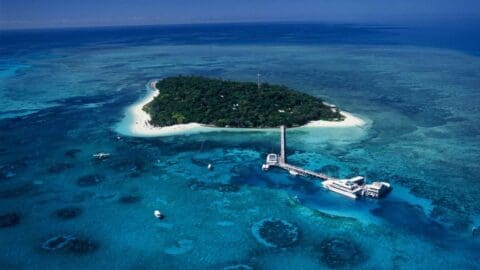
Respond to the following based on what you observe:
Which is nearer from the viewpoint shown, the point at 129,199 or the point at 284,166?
the point at 129,199

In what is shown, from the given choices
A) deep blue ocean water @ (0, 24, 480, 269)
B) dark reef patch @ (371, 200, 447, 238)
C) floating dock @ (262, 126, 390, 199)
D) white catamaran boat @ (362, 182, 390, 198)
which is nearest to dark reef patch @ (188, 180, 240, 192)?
deep blue ocean water @ (0, 24, 480, 269)

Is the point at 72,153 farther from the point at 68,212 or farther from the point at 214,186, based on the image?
the point at 214,186

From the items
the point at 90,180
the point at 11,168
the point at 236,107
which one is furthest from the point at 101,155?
the point at 236,107

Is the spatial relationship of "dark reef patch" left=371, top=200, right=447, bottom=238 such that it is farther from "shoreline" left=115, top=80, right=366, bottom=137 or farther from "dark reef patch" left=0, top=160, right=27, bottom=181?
"dark reef patch" left=0, top=160, right=27, bottom=181

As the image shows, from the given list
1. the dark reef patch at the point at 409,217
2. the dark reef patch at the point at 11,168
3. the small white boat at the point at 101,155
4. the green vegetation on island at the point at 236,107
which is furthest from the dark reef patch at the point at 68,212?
the dark reef patch at the point at 409,217

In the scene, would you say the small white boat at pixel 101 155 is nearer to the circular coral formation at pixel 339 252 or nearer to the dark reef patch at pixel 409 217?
the circular coral formation at pixel 339 252
